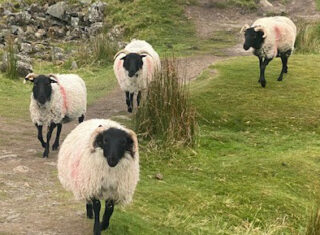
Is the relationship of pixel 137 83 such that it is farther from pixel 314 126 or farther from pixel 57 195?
pixel 57 195

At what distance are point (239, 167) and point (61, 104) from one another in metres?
3.46

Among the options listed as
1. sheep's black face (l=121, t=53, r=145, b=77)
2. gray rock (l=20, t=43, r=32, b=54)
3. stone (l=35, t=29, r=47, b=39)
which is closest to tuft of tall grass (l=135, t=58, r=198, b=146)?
sheep's black face (l=121, t=53, r=145, b=77)

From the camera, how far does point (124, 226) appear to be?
631 centimetres

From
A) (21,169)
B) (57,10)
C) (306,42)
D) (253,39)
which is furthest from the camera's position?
(57,10)

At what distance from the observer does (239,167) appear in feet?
29.9

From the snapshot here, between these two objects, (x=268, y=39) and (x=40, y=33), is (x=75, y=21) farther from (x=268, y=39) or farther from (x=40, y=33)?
(x=268, y=39)

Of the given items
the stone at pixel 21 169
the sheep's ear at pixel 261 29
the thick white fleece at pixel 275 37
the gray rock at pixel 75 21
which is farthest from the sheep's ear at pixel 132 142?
the gray rock at pixel 75 21

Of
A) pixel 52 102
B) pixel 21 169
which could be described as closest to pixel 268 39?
pixel 52 102

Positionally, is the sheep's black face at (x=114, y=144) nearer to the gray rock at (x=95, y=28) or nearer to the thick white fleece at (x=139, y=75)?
the thick white fleece at (x=139, y=75)

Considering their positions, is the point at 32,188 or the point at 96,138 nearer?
the point at 96,138

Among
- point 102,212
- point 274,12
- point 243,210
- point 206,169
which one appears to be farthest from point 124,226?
point 274,12

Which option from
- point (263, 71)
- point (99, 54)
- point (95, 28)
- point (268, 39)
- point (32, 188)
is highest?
point (268, 39)

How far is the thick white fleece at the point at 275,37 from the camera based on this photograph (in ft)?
41.6

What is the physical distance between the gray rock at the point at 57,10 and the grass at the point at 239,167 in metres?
12.6
